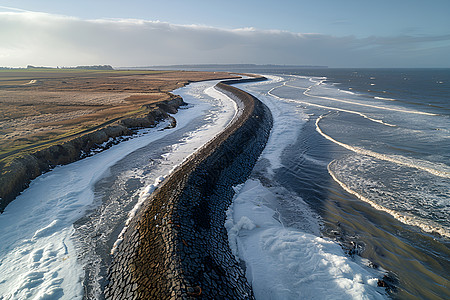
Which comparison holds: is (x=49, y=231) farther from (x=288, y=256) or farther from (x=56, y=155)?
(x=288, y=256)

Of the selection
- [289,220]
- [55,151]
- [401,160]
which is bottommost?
[289,220]

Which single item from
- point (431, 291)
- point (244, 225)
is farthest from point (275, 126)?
point (431, 291)

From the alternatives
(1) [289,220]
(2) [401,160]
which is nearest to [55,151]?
(1) [289,220]

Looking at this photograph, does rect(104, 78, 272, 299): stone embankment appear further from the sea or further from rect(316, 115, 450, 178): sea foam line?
rect(316, 115, 450, 178): sea foam line

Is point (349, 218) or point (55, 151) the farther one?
point (55, 151)

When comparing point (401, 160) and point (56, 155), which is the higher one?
point (56, 155)

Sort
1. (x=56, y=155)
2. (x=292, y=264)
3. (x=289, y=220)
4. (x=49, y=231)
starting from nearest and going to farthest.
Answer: (x=292, y=264)
(x=49, y=231)
(x=289, y=220)
(x=56, y=155)

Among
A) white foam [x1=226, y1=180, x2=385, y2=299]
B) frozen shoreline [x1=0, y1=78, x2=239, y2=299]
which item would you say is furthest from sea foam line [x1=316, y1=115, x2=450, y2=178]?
frozen shoreline [x1=0, y1=78, x2=239, y2=299]
